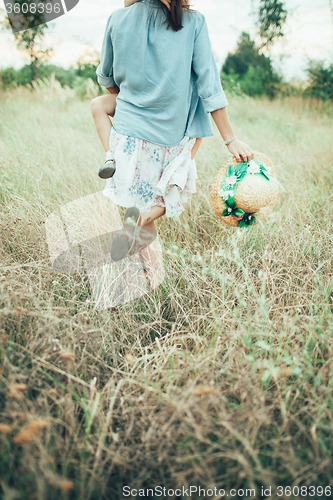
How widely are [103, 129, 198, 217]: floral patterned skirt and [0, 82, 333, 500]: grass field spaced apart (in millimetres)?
362

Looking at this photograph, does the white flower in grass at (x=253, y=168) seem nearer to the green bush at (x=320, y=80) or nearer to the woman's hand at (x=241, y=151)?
the woman's hand at (x=241, y=151)

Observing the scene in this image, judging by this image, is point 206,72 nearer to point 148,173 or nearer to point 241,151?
point 241,151

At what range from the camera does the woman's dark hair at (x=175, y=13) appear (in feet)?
4.29

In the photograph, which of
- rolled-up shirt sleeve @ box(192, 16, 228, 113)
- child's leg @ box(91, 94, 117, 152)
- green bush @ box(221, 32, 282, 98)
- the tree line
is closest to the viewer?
rolled-up shirt sleeve @ box(192, 16, 228, 113)

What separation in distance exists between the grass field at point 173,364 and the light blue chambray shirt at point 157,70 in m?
0.71

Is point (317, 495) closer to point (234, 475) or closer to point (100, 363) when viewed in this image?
point (234, 475)

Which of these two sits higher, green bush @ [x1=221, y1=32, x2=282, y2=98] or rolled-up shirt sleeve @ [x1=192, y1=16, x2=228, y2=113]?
rolled-up shirt sleeve @ [x1=192, y1=16, x2=228, y2=113]

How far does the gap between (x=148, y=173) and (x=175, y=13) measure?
0.73 metres

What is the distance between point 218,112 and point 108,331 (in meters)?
1.26

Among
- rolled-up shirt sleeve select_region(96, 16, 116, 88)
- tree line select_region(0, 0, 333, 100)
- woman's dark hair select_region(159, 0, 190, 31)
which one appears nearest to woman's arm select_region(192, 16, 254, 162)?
woman's dark hair select_region(159, 0, 190, 31)

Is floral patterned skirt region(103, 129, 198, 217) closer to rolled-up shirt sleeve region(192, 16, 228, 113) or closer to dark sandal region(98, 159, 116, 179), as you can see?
dark sandal region(98, 159, 116, 179)

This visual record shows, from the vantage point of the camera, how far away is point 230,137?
1577 millimetres

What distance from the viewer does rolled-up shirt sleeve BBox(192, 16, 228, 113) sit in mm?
1407

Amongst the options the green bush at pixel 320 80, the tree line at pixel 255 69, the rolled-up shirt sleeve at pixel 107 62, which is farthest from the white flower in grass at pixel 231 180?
the green bush at pixel 320 80
